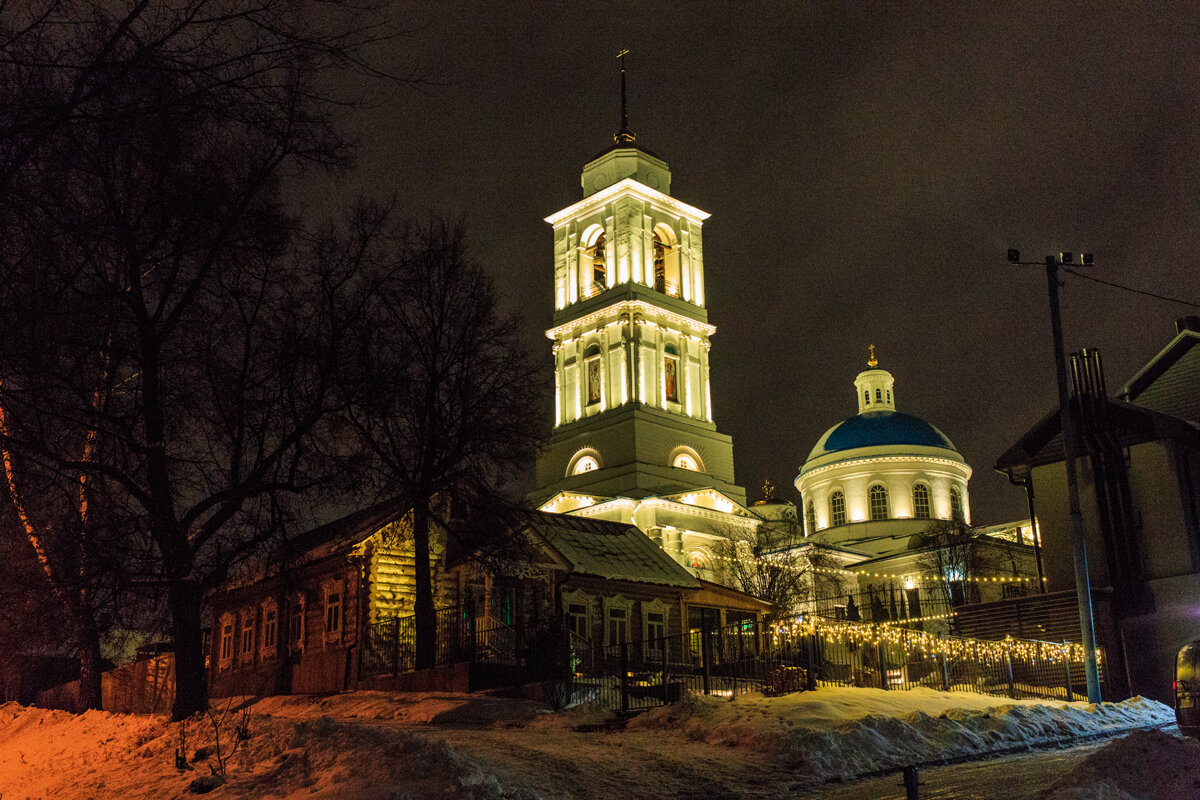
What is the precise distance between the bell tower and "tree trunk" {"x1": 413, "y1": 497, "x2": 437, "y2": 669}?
3727cm

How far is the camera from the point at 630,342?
70188 millimetres

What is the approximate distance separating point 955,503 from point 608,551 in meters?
49.1

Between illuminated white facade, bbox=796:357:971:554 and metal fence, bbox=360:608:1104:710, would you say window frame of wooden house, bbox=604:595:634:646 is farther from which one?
illuminated white facade, bbox=796:357:971:554

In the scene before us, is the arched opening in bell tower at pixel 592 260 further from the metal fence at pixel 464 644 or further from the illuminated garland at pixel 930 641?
the illuminated garland at pixel 930 641

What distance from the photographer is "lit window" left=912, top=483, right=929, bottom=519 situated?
76688mm

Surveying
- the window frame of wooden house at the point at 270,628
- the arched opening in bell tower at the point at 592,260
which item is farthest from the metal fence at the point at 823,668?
the arched opening in bell tower at the point at 592,260

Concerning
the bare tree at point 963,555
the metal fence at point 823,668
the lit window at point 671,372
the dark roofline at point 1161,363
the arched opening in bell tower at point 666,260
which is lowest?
the metal fence at point 823,668

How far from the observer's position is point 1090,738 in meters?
18.8

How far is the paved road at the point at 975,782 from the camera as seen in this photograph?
11.6 m

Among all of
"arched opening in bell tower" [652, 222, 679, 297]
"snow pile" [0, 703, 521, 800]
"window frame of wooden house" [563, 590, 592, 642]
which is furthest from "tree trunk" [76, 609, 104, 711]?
"arched opening in bell tower" [652, 222, 679, 297]

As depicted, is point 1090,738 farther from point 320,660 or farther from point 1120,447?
point 320,660

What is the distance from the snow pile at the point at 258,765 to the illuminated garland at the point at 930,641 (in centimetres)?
1450

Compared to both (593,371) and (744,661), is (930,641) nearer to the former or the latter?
(744,661)


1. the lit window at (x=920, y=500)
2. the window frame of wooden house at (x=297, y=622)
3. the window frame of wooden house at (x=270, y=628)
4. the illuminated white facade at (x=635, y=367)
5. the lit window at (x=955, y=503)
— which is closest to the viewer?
the window frame of wooden house at (x=297, y=622)
